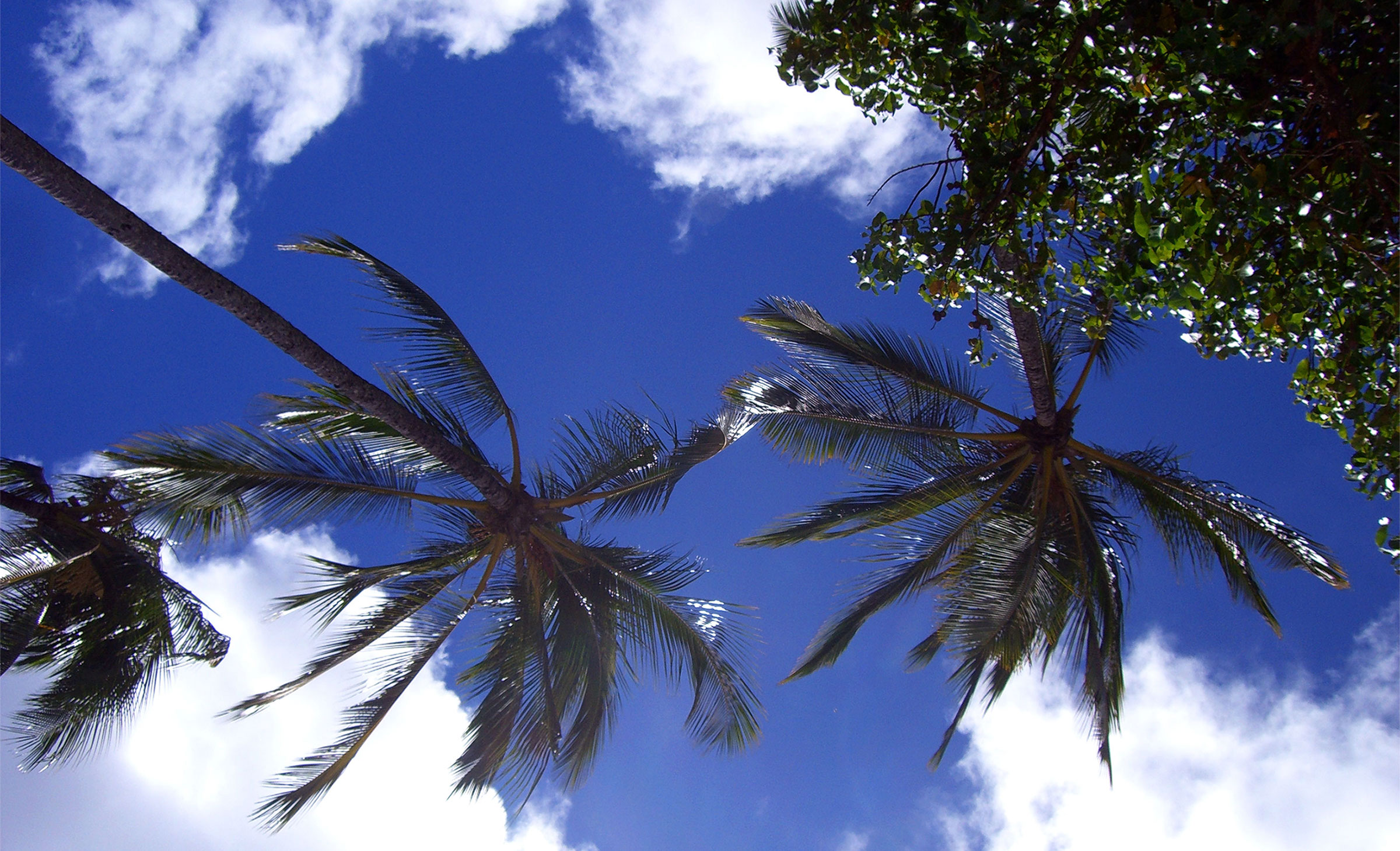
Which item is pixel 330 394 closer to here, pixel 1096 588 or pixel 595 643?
pixel 595 643

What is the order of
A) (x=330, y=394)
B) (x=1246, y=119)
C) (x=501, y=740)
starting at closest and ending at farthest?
1. (x=1246, y=119)
2. (x=330, y=394)
3. (x=501, y=740)

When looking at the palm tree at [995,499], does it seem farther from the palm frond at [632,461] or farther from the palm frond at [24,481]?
the palm frond at [24,481]

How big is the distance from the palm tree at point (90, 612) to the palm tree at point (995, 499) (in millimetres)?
6318

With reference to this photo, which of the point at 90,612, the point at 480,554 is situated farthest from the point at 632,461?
the point at 90,612

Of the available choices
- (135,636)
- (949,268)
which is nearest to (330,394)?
(135,636)

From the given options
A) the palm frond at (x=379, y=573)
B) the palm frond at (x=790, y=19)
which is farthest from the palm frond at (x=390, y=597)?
the palm frond at (x=790, y=19)

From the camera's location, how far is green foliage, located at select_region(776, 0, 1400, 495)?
2.99 metres

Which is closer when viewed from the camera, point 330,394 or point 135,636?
point 330,394

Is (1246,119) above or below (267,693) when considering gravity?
above

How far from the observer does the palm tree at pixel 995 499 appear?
25.2 ft

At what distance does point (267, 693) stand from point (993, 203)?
738cm

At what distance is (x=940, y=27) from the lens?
3746mm

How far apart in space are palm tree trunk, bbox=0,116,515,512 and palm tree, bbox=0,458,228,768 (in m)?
3.15

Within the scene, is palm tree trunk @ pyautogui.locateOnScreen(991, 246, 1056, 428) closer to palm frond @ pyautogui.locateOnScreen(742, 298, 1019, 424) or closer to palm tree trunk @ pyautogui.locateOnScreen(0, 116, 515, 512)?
palm frond @ pyautogui.locateOnScreen(742, 298, 1019, 424)
